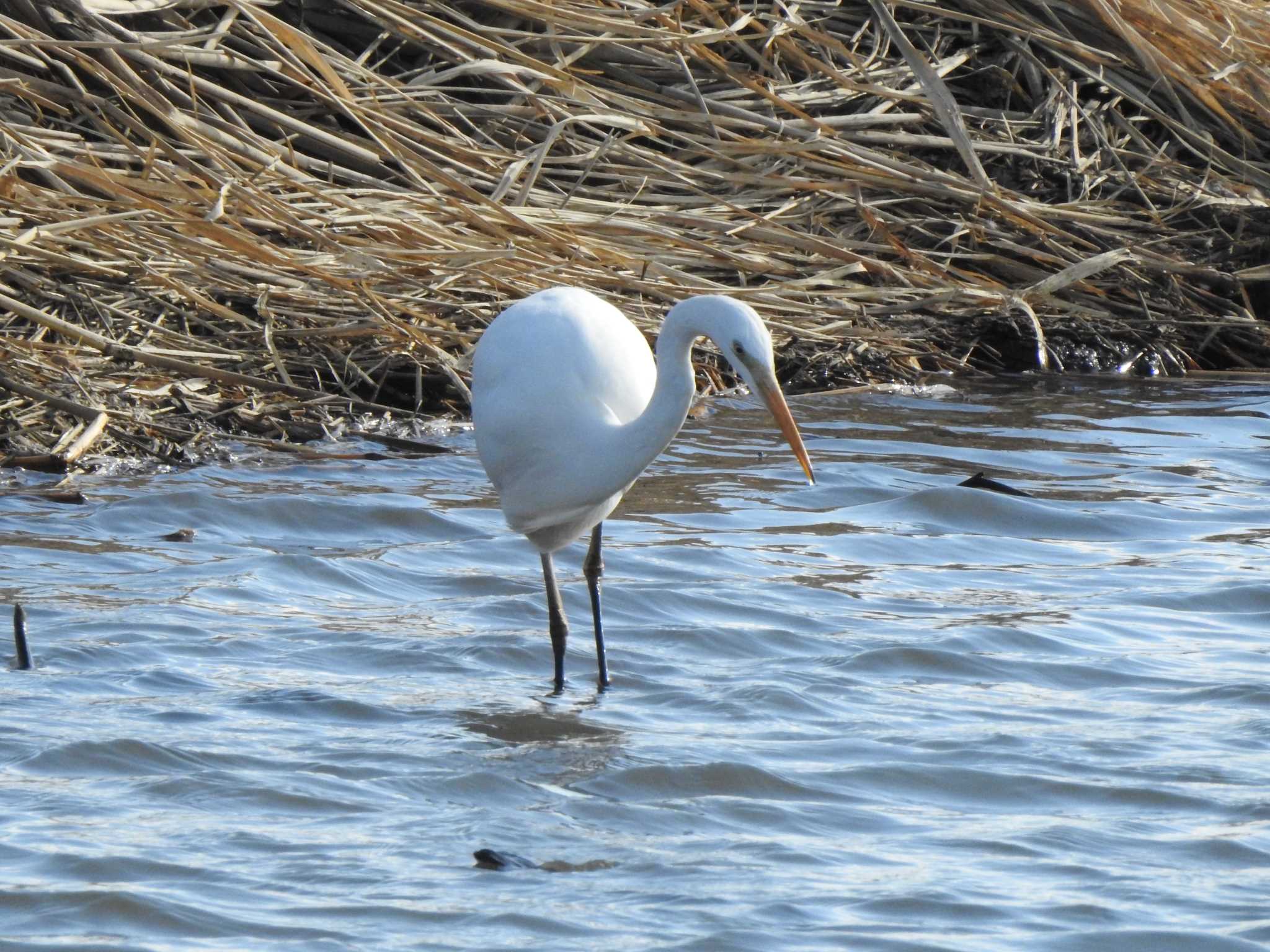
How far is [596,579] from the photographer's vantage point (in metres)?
4.80

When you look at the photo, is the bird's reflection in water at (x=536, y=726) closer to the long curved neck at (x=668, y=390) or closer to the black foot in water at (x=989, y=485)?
the long curved neck at (x=668, y=390)

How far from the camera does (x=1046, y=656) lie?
459cm

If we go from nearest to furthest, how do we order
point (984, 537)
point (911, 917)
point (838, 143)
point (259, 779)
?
point (911, 917), point (259, 779), point (984, 537), point (838, 143)

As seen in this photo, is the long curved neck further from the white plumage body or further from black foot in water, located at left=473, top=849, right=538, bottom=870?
black foot in water, located at left=473, top=849, right=538, bottom=870

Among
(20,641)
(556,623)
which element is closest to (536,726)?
(556,623)

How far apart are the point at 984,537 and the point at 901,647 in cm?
130

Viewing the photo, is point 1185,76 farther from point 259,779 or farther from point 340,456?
point 259,779

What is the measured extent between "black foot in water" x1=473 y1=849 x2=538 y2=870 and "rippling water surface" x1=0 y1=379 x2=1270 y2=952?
2cm

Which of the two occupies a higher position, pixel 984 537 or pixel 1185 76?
pixel 1185 76

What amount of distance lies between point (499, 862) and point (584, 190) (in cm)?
493

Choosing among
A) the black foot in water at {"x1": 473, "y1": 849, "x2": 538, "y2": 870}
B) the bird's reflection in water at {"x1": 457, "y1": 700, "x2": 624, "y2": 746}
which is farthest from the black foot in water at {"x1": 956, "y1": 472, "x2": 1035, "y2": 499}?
the black foot in water at {"x1": 473, "y1": 849, "x2": 538, "y2": 870}

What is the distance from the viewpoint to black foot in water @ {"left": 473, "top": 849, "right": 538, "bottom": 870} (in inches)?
125

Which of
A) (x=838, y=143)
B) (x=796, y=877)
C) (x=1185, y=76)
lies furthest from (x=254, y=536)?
(x=1185, y=76)

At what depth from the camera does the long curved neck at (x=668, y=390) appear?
3910 millimetres
